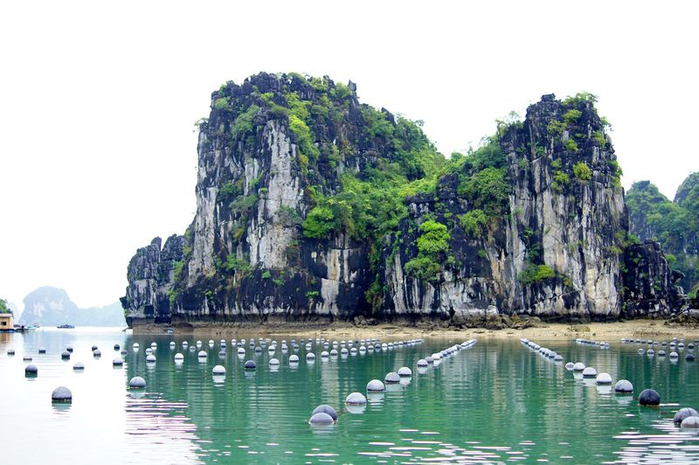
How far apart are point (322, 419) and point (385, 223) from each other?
74.1m

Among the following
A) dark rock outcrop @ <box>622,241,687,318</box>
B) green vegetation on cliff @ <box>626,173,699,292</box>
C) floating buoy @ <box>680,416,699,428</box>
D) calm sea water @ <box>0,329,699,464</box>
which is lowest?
calm sea water @ <box>0,329,699,464</box>

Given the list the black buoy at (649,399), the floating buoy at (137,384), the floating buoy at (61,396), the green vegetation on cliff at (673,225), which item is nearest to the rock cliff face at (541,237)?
the green vegetation on cliff at (673,225)

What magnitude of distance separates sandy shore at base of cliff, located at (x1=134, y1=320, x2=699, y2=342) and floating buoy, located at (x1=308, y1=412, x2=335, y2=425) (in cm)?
5113

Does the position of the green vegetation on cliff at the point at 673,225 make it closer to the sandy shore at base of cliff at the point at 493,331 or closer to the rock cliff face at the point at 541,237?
the rock cliff face at the point at 541,237

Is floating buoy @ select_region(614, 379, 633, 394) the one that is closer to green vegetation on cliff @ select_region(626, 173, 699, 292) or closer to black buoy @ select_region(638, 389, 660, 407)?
black buoy @ select_region(638, 389, 660, 407)

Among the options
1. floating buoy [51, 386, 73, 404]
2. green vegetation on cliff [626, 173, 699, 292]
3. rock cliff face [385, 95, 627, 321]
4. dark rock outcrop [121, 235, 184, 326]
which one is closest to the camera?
floating buoy [51, 386, 73, 404]

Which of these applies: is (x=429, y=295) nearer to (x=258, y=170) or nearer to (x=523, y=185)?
(x=523, y=185)

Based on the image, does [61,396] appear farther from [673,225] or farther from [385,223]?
[673,225]

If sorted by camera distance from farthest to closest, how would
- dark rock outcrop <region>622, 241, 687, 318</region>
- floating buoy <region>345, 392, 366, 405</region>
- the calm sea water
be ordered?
dark rock outcrop <region>622, 241, 687, 318</region>
floating buoy <region>345, 392, 366, 405</region>
the calm sea water

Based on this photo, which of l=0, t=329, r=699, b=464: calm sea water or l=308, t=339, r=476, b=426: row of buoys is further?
l=308, t=339, r=476, b=426: row of buoys

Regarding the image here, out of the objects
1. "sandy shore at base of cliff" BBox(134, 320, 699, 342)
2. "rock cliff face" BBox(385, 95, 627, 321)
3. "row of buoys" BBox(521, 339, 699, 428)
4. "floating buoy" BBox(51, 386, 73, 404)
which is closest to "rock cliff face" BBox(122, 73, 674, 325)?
"rock cliff face" BBox(385, 95, 627, 321)

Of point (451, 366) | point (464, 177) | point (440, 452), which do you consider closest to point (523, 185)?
point (464, 177)

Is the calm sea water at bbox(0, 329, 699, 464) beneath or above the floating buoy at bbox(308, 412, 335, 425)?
beneath

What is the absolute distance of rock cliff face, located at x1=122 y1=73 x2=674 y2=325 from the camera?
83312 millimetres
